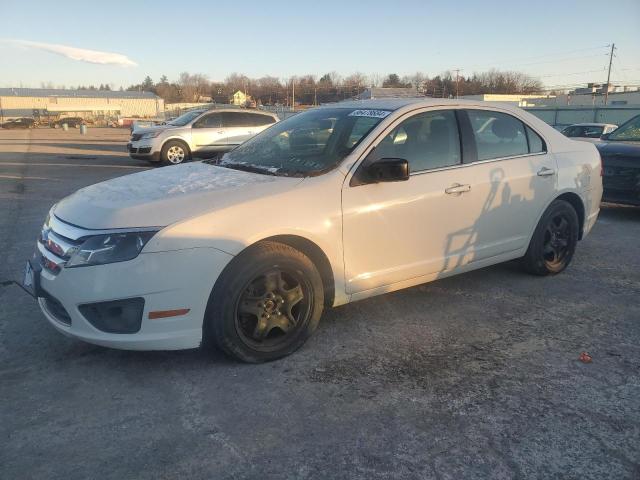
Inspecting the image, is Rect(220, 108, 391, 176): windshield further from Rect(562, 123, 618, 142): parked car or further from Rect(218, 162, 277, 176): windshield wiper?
Rect(562, 123, 618, 142): parked car

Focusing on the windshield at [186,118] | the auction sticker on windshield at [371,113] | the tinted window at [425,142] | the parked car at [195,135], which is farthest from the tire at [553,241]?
the windshield at [186,118]

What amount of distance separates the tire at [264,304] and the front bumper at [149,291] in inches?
3.6

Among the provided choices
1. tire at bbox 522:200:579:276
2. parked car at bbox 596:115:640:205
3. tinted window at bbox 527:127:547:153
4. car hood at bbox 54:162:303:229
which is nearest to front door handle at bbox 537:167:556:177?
tinted window at bbox 527:127:547:153

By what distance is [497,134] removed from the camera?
4410 millimetres

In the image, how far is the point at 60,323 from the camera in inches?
121

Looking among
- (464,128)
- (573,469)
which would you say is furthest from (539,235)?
(573,469)

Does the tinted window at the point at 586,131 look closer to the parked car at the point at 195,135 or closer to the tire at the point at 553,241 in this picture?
the parked car at the point at 195,135

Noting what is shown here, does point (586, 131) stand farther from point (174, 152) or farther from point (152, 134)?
point (152, 134)

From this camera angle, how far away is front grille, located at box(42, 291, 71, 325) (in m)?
2.97

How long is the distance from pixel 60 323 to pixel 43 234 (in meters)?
0.62

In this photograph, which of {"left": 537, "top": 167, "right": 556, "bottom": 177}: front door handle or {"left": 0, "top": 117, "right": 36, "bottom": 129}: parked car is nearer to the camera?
{"left": 537, "top": 167, "right": 556, "bottom": 177}: front door handle

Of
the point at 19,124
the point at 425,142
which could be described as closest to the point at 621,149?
the point at 425,142

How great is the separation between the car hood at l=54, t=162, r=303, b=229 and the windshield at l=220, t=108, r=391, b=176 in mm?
227

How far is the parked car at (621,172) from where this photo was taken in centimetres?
742
